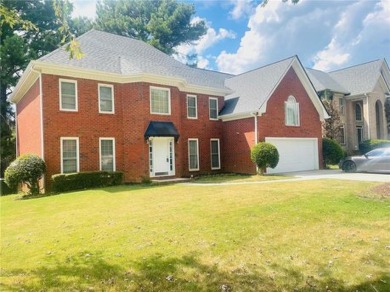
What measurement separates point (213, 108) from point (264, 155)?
18.9ft

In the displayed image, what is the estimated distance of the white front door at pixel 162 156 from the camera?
18.1 meters

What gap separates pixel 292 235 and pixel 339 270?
5.35 ft

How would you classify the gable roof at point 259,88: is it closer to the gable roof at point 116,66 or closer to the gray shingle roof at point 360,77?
the gable roof at point 116,66

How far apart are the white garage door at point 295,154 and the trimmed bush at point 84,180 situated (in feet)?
32.8

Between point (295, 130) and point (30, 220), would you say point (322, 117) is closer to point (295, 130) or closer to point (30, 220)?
point (295, 130)

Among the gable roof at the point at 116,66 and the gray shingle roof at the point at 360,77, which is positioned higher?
the gray shingle roof at the point at 360,77

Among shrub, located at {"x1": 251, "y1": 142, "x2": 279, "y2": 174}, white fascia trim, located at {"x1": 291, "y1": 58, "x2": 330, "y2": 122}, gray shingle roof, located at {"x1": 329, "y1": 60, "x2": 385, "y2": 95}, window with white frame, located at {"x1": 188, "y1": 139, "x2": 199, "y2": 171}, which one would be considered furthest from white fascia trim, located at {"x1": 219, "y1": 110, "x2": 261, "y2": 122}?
gray shingle roof, located at {"x1": 329, "y1": 60, "x2": 385, "y2": 95}

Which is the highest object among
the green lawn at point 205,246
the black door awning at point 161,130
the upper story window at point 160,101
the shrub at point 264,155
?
the upper story window at point 160,101

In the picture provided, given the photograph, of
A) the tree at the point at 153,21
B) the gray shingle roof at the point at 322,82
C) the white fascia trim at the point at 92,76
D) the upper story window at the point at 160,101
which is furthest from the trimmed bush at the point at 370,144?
the tree at the point at 153,21

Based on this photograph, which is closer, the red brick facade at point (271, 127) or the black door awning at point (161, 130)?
the black door awning at point (161, 130)

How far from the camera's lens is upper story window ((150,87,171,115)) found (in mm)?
17953

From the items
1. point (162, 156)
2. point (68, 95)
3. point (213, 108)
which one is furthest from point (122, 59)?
point (213, 108)

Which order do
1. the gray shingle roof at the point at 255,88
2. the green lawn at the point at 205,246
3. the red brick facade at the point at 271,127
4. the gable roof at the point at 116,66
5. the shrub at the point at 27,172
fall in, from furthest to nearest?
the gray shingle roof at the point at 255,88
the red brick facade at the point at 271,127
the gable roof at the point at 116,66
the shrub at the point at 27,172
the green lawn at the point at 205,246

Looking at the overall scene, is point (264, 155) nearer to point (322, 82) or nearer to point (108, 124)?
point (108, 124)
